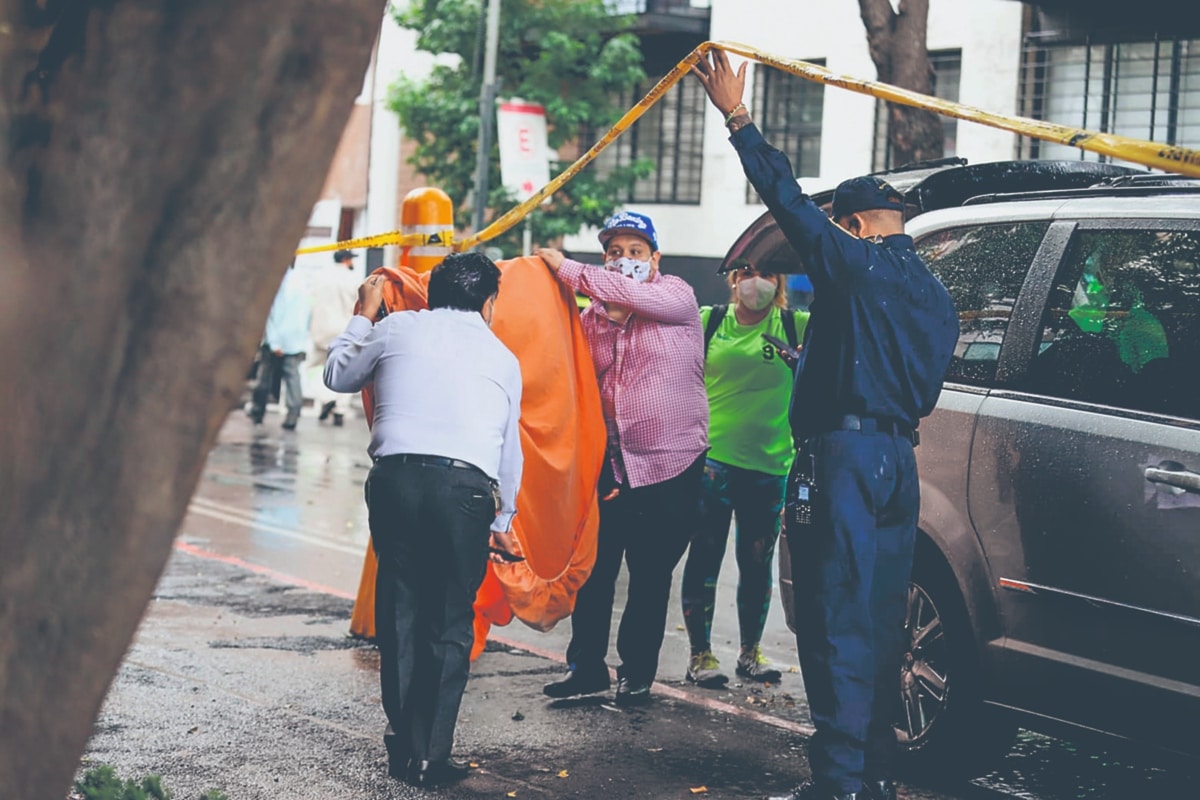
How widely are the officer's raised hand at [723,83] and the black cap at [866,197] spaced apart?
1.45 ft

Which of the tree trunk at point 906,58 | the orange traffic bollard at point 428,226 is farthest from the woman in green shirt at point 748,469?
the tree trunk at point 906,58

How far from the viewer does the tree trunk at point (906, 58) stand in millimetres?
11297

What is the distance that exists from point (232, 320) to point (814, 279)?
2786mm

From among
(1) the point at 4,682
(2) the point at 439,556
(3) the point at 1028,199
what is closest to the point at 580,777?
(2) the point at 439,556

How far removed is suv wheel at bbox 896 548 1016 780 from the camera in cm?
512

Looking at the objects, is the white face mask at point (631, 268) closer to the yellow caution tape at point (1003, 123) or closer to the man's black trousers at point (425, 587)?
the yellow caution tape at point (1003, 123)

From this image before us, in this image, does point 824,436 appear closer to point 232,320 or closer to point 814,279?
point 814,279

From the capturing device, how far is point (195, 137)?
7.23ft

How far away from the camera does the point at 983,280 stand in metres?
5.29

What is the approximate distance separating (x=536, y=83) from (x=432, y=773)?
19.3 metres

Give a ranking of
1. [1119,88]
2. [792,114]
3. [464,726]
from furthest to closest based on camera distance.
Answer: [792,114]
[1119,88]
[464,726]

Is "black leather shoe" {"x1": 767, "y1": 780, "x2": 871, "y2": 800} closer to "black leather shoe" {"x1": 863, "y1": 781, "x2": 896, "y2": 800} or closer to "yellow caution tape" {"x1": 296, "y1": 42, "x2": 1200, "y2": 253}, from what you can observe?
"black leather shoe" {"x1": 863, "y1": 781, "x2": 896, "y2": 800}

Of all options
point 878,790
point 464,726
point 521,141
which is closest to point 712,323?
point 464,726

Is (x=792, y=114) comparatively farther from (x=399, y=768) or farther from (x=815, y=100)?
(x=399, y=768)
